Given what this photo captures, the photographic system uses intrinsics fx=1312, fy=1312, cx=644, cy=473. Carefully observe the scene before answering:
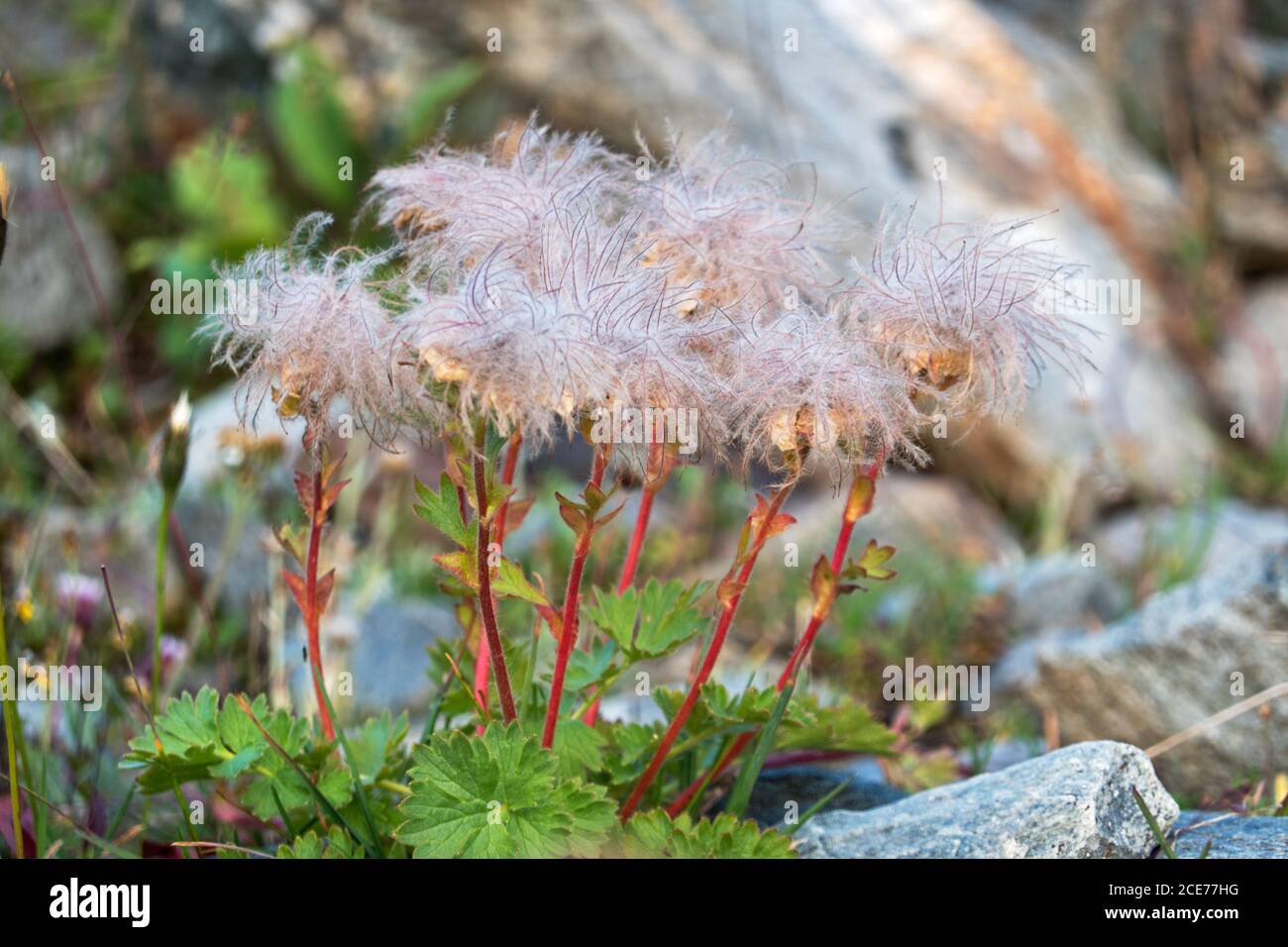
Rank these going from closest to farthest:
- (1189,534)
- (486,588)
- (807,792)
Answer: (486,588), (807,792), (1189,534)

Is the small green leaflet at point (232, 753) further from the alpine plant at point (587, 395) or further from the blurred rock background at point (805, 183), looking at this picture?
the blurred rock background at point (805, 183)

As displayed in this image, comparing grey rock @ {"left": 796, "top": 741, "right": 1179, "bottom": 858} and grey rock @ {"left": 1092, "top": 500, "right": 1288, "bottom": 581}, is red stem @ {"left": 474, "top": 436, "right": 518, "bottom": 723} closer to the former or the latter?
grey rock @ {"left": 796, "top": 741, "right": 1179, "bottom": 858}

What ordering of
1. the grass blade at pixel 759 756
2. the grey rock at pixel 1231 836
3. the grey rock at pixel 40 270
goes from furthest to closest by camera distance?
the grey rock at pixel 40 270 → the grey rock at pixel 1231 836 → the grass blade at pixel 759 756

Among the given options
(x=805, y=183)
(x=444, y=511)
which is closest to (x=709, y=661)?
(x=444, y=511)

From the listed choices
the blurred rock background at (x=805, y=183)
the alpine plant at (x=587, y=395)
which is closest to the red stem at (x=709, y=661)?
the alpine plant at (x=587, y=395)

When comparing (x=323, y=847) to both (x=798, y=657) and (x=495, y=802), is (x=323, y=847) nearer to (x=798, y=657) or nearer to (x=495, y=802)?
(x=495, y=802)
